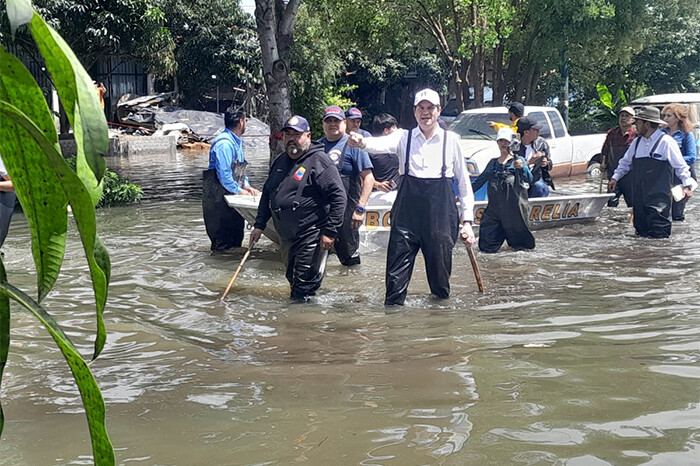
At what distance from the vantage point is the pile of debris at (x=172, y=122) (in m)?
34.0

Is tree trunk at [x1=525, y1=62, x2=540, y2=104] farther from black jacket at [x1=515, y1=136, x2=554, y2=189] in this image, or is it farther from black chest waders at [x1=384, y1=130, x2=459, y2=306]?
black chest waders at [x1=384, y1=130, x2=459, y2=306]

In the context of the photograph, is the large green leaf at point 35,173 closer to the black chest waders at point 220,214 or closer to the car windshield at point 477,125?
the black chest waders at point 220,214

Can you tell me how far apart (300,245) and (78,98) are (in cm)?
649

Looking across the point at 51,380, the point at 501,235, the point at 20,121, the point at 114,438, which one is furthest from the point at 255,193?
the point at 20,121

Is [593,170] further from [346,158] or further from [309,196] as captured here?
[309,196]

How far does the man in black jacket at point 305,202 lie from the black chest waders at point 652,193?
16.0 feet

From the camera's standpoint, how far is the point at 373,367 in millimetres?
5406

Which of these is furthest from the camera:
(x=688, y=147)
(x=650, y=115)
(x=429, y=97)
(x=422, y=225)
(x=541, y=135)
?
(x=541, y=135)

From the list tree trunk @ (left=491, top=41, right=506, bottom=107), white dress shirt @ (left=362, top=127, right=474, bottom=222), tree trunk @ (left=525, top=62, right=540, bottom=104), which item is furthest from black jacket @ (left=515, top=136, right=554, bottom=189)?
tree trunk @ (left=525, top=62, right=540, bottom=104)

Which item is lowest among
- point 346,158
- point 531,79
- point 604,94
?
point 346,158

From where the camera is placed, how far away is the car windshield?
1572 centimetres

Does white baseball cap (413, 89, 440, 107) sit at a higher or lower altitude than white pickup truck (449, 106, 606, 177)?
higher

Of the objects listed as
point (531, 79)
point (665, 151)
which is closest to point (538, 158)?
point (665, 151)

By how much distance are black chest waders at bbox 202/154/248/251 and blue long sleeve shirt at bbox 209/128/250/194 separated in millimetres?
99
